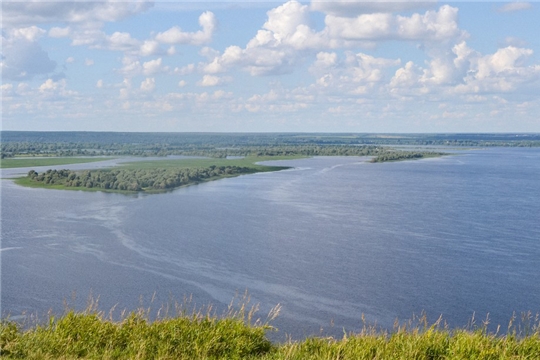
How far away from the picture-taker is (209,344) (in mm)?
6691

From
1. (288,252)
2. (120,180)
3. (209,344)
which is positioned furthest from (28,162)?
(209,344)

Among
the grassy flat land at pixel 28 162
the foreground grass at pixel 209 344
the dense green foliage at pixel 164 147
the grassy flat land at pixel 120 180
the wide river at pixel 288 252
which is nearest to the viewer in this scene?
the foreground grass at pixel 209 344

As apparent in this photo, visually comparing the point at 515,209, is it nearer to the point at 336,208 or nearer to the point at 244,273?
the point at 336,208

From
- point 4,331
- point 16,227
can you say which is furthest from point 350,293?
point 16,227

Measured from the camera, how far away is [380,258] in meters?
20.3

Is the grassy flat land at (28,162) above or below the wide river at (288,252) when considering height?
above

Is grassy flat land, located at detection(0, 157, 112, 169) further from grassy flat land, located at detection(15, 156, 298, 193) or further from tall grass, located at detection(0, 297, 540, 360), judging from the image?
tall grass, located at detection(0, 297, 540, 360)

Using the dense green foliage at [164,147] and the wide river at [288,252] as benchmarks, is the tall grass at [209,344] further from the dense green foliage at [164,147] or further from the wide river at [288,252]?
the dense green foliage at [164,147]

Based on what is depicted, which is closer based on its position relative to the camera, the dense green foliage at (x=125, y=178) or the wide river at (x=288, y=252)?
the wide river at (x=288, y=252)

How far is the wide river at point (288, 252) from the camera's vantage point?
51.9ft

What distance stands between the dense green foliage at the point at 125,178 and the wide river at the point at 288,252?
6.60ft

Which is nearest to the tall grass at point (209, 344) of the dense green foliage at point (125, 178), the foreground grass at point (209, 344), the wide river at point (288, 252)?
the foreground grass at point (209, 344)

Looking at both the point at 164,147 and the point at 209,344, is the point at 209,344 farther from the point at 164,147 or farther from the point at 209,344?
the point at 164,147

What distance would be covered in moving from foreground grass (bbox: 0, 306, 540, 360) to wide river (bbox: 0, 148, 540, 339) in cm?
299
